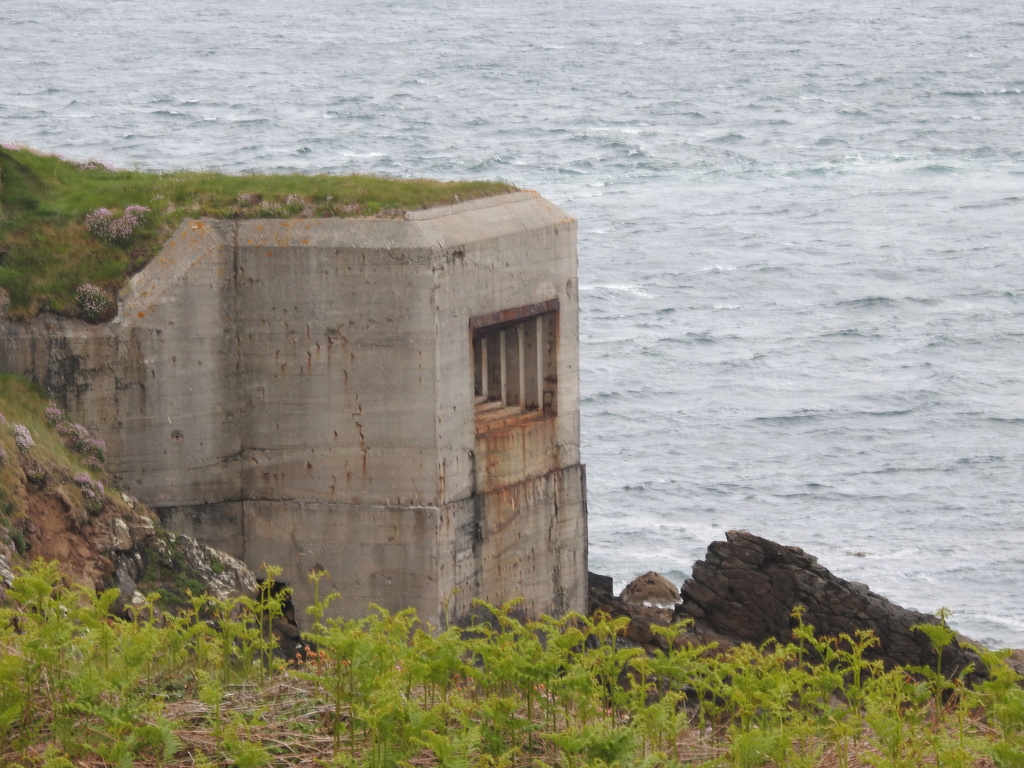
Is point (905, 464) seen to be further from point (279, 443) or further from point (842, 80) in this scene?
point (842, 80)

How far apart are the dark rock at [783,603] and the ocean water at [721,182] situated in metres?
Result: 4.79

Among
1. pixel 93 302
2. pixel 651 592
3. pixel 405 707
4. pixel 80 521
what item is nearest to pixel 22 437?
pixel 80 521

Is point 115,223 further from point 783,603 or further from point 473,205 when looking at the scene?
point 783,603

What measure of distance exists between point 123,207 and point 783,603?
976 centimetres

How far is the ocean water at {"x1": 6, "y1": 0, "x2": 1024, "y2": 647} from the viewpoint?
3319cm

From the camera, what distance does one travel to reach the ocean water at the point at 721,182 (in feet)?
109

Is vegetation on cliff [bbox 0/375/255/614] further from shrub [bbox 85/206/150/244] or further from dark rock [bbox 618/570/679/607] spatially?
dark rock [bbox 618/570/679/607]

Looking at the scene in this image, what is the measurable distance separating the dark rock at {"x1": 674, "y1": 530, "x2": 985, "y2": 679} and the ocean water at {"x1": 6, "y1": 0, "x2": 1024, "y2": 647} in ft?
15.7

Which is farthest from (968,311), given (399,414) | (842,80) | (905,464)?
(842,80)

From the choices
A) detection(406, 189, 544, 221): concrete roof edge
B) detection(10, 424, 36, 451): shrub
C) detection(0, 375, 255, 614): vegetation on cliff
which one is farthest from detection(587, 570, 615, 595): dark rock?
detection(10, 424, 36, 451): shrub

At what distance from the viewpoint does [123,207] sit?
19672 millimetres

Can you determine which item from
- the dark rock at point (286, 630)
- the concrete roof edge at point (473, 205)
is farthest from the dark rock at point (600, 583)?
the concrete roof edge at point (473, 205)

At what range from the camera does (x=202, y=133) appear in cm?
6775

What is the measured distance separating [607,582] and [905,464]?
1293 cm
